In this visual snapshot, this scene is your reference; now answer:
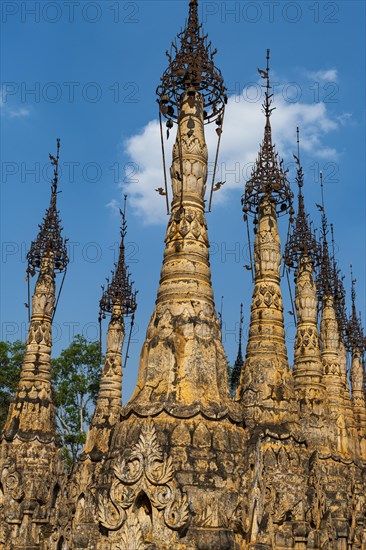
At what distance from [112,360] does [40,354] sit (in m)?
3.35

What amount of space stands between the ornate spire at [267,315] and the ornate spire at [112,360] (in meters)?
7.44

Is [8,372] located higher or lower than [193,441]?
higher

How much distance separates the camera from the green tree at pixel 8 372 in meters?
44.9

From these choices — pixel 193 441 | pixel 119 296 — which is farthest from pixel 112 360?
pixel 193 441

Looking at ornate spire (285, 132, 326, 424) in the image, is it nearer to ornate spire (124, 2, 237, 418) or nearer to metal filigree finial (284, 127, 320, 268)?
metal filigree finial (284, 127, 320, 268)

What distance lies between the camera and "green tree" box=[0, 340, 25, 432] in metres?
44.9

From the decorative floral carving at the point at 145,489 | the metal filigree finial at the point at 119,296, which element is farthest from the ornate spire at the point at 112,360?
the decorative floral carving at the point at 145,489

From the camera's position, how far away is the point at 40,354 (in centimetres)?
2545

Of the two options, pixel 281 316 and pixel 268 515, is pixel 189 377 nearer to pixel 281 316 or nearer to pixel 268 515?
pixel 268 515

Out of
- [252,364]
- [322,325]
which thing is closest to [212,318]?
[252,364]

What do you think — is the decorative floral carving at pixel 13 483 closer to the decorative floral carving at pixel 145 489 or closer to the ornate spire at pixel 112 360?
the ornate spire at pixel 112 360

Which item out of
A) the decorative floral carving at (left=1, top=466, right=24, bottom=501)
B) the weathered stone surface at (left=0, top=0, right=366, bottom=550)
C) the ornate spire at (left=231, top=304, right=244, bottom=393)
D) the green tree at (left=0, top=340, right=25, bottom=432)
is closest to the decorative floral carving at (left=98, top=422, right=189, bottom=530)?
the weathered stone surface at (left=0, top=0, right=366, bottom=550)

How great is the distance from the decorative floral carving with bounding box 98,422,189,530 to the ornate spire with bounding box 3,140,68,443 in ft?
46.4

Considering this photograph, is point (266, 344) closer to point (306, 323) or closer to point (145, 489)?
point (306, 323)
